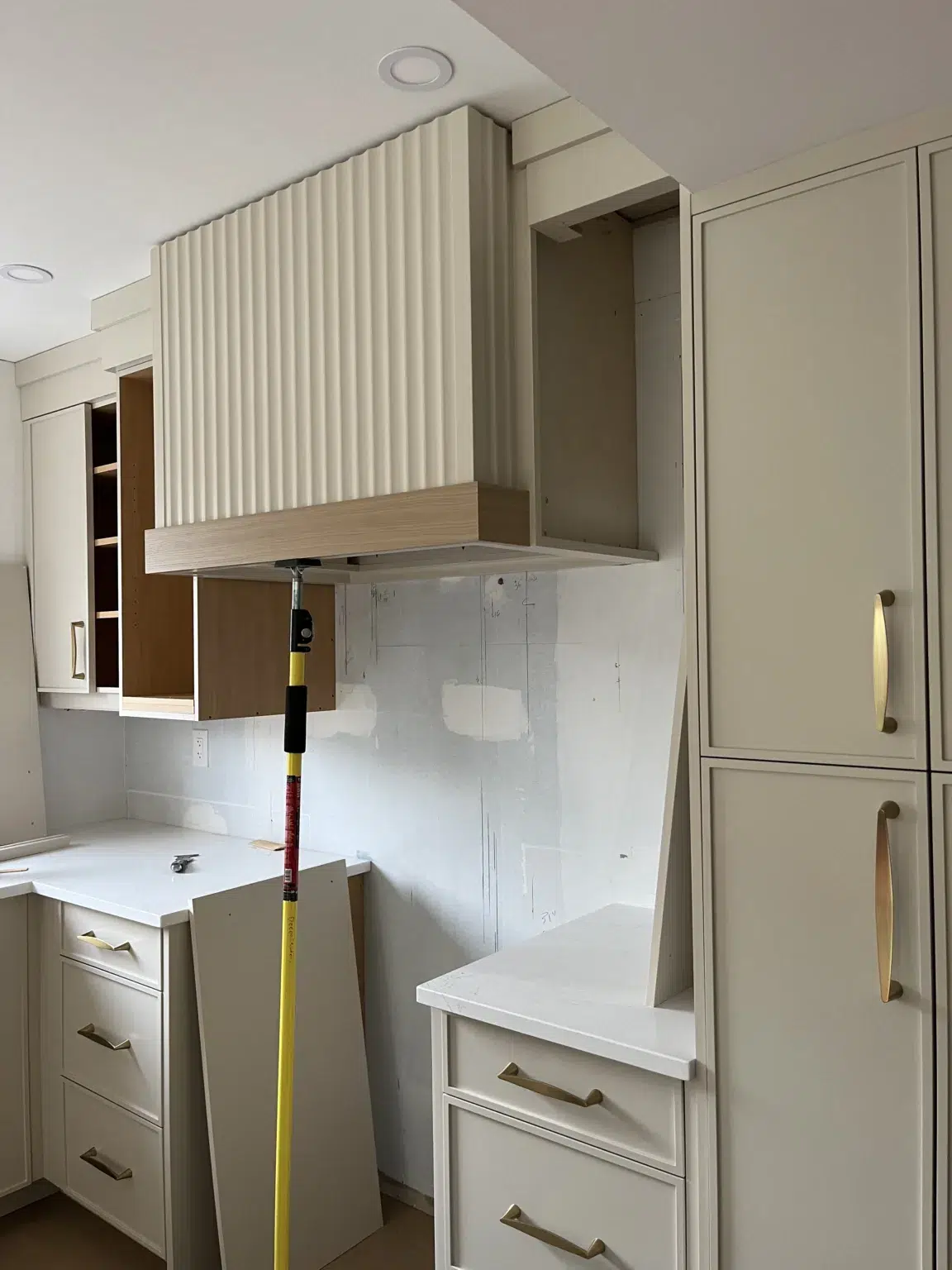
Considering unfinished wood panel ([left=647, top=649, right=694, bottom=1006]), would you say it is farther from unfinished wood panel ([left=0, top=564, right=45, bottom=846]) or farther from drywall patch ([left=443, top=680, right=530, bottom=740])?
unfinished wood panel ([left=0, top=564, right=45, bottom=846])

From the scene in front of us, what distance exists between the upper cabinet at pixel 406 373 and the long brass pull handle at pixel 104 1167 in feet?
4.65

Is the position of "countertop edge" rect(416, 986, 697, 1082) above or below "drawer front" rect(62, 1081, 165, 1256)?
above

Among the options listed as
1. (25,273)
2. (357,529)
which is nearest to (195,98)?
(357,529)

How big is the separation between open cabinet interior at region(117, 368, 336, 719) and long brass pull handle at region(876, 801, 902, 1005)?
1.67 meters

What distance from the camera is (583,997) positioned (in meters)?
1.67

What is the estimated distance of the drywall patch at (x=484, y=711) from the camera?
2342 mm

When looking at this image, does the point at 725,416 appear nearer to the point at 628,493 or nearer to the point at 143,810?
the point at 628,493

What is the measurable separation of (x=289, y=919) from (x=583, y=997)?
0.70m

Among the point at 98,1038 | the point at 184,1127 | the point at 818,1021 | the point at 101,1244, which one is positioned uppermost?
the point at 818,1021

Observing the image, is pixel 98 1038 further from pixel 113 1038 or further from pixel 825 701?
pixel 825 701

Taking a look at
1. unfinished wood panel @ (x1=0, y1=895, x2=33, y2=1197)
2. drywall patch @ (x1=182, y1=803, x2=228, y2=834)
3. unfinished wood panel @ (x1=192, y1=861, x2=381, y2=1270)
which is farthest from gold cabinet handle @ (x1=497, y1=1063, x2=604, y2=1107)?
drywall patch @ (x1=182, y1=803, x2=228, y2=834)

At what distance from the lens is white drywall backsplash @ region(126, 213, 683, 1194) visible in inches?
83.0

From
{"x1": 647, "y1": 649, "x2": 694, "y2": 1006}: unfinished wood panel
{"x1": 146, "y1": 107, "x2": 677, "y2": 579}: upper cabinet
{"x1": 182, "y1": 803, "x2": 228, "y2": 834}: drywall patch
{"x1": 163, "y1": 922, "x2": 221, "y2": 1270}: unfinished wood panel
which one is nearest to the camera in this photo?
{"x1": 647, "y1": 649, "x2": 694, "y2": 1006}: unfinished wood panel

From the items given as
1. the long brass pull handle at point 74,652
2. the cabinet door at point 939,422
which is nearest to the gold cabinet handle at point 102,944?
the long brass pull handle at point 74,652
